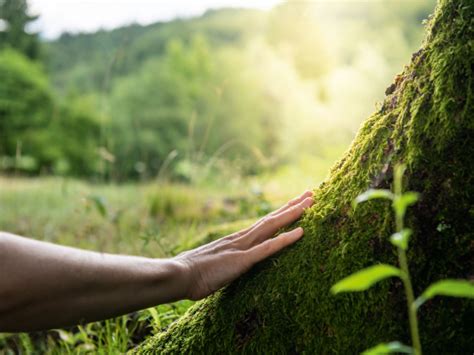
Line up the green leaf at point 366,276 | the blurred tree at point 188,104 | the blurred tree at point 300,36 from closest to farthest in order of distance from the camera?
1. the green leaf at point 366,276
2. the blurred tree at point 300,36
3. the blurred tree at point 188,104

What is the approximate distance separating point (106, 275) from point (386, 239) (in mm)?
870

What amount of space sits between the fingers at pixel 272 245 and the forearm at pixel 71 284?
0.83ft

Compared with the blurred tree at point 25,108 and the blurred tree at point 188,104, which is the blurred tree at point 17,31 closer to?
the blurred tree at point 25,108

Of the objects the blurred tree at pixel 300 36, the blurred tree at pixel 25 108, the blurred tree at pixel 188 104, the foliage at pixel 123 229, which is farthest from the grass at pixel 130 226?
the blurred tree at pixel 25 108

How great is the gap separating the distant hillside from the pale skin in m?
43.0

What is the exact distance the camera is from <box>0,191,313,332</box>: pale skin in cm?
154

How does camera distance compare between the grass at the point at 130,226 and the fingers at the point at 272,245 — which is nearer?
the fingers at the point at 272,245

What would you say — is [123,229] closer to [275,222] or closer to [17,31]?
[275,222]

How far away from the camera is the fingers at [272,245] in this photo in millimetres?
1865

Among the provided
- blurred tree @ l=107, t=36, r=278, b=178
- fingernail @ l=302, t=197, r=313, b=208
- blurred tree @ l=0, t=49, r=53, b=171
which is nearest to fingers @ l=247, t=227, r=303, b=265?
fingernail @ l=302, t=197, r=313, b=208

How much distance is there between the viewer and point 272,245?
1.88 meters

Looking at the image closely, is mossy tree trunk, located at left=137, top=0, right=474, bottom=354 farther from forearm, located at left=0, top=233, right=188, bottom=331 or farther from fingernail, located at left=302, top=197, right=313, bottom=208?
forearm, located at left=0, top=233, right=188, bottom=331

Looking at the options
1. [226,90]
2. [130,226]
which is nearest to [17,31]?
[226,90]

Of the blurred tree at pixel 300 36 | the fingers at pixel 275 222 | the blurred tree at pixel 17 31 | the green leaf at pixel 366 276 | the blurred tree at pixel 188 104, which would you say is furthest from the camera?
the blurred tree at pixel 17 31
